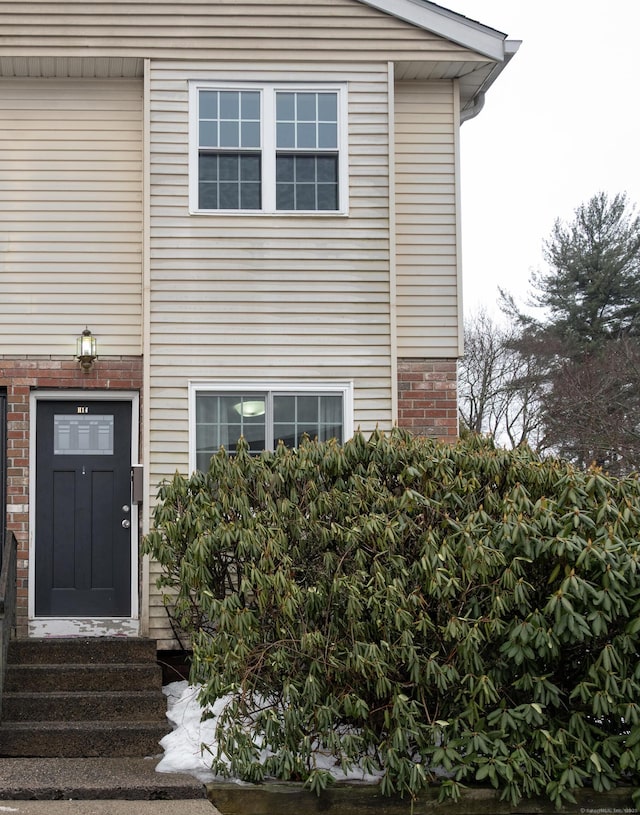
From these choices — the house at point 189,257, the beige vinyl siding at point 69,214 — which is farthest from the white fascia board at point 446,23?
the beige vinyl siding at point 69,214

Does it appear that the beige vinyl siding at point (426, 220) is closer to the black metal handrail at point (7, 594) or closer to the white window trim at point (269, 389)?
the white window trim at point (269, 389)

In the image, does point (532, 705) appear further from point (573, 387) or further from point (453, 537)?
point (573, 387)

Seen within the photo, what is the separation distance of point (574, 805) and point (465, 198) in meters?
53.7

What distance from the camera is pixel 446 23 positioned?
8.58m

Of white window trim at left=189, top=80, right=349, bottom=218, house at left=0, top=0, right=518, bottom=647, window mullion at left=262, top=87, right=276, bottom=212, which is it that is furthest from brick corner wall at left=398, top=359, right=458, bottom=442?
window mullion at left=262, top=87, right=276, bottom=212

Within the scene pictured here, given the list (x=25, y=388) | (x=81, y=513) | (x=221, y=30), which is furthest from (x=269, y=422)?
(x=221, y=30)

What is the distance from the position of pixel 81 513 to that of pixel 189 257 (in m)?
2.44

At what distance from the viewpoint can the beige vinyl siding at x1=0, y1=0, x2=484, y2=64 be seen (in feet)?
27.6

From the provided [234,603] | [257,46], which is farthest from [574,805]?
[257,46]

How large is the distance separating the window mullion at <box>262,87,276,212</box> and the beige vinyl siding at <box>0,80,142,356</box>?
3.72 feet

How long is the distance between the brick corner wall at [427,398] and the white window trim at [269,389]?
512 millimetres

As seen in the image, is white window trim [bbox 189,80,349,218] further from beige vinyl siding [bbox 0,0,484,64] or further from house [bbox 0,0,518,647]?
beige vinyl siding [bbox 0,0,484,64]

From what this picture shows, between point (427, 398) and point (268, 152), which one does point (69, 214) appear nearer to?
point (268, 152)

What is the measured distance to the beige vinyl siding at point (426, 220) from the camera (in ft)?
28.4
